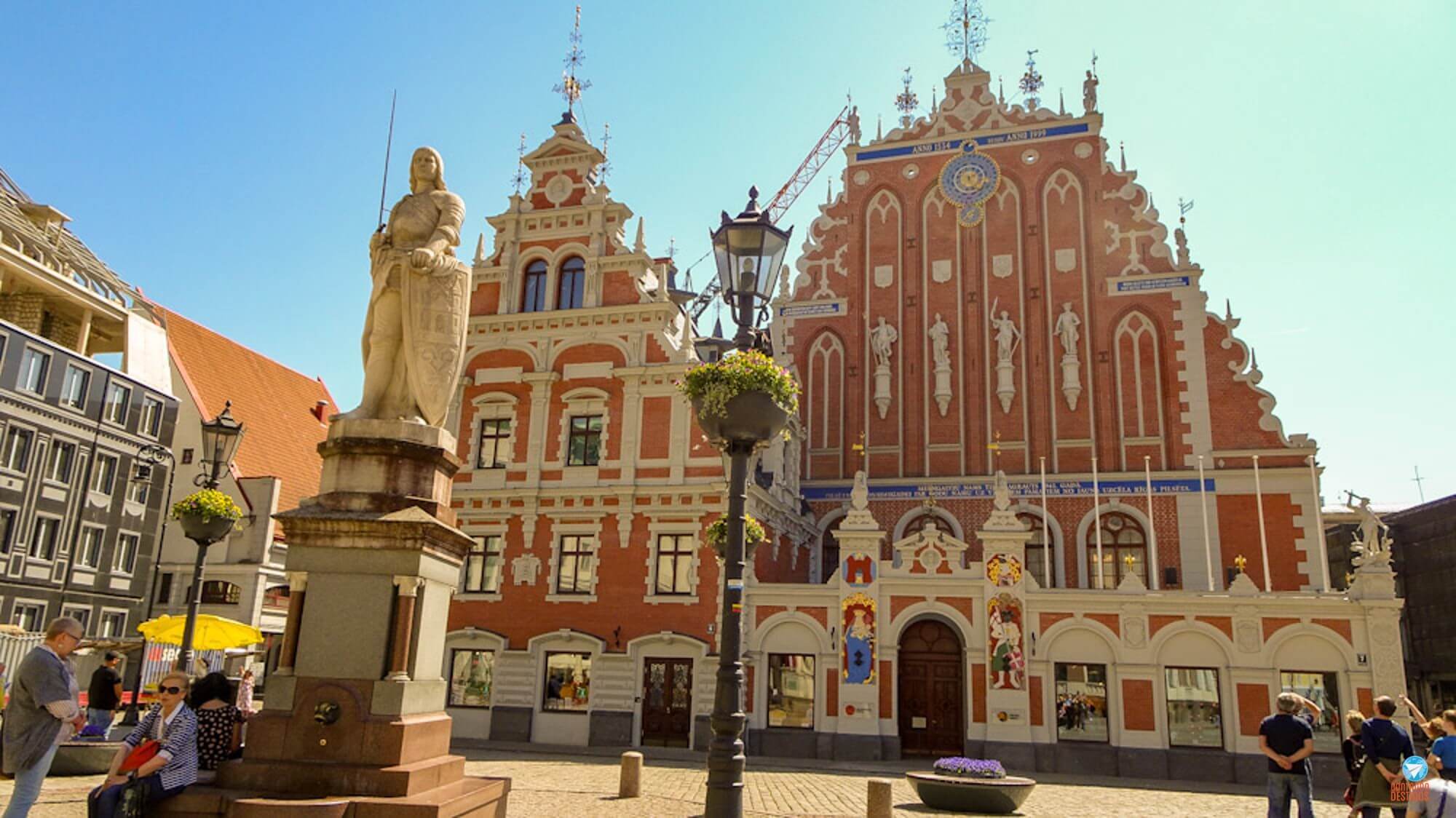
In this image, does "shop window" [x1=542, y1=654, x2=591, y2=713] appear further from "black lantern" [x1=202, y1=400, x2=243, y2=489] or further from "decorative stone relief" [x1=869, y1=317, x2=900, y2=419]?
"decorative stone relief" [x1=869, y1=317, x2=900, y2=419]

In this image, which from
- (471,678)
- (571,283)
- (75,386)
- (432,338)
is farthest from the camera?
(75,386)

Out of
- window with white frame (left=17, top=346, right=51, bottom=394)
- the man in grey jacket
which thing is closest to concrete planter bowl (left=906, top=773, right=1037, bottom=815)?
the man in grey jacket

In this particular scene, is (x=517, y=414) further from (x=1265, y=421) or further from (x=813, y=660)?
(x=1265, y=421)

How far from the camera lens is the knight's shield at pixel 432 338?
8.88 meters

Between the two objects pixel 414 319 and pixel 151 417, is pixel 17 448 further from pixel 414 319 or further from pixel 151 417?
pixel 414 319

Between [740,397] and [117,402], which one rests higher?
[117,402]

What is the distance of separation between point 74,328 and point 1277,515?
39211 mm

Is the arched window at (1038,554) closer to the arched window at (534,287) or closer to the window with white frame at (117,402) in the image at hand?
the arched window at (534,287)

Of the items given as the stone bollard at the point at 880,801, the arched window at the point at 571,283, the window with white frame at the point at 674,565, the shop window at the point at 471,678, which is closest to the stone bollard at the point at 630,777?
the stone bollard at the point at 880,801

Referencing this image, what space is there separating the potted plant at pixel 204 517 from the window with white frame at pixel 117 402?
20511mm

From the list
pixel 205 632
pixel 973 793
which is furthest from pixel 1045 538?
pixel 205 632

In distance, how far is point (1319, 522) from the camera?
25.5 metres

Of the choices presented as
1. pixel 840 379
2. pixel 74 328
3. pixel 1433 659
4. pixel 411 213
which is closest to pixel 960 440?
pixel 840 379

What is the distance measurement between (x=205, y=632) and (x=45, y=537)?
49.8 ft
